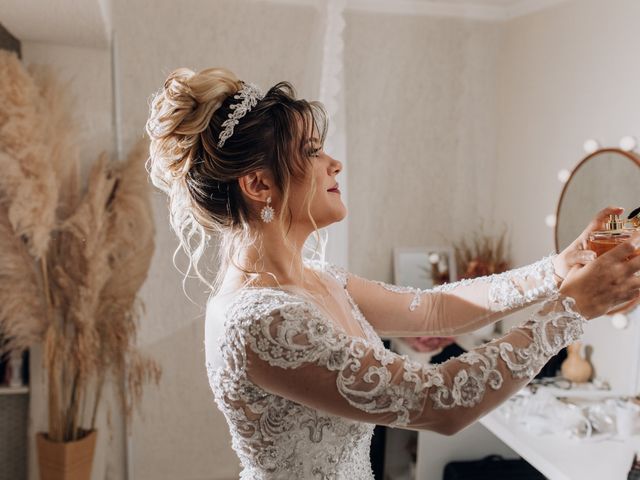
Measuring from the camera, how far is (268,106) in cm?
123

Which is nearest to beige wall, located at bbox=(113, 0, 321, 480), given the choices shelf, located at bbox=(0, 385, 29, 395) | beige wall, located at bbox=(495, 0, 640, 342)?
shelf, located at bbox=(0, 385, 29, 395)

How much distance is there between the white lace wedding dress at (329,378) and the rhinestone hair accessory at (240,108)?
0.98 ft

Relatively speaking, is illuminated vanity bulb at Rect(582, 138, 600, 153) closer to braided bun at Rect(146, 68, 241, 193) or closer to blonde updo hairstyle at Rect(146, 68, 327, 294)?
blonde updo hairstyle at Rect(146, 68, 327, 294)

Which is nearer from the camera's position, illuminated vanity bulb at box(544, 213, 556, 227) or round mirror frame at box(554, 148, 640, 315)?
round mirror frame at box(554, 148, 640, 315)

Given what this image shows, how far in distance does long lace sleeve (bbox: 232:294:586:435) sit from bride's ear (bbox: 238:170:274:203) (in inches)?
10.4

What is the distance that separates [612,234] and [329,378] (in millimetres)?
554

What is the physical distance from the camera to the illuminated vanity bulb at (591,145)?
230cm

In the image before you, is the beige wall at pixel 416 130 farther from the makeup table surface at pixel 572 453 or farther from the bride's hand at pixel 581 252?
the bride's hand at pixel 581 252

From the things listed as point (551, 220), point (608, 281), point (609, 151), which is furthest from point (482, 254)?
point (608, 281)

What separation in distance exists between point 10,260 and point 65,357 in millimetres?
426

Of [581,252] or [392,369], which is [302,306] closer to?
[392,369]

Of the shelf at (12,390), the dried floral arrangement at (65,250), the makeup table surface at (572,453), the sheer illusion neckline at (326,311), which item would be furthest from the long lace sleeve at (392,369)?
the shelf at (12,390)

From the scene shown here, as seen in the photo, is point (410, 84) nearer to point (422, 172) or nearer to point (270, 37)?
point (422, 172)

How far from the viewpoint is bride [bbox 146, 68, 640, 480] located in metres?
1.01
